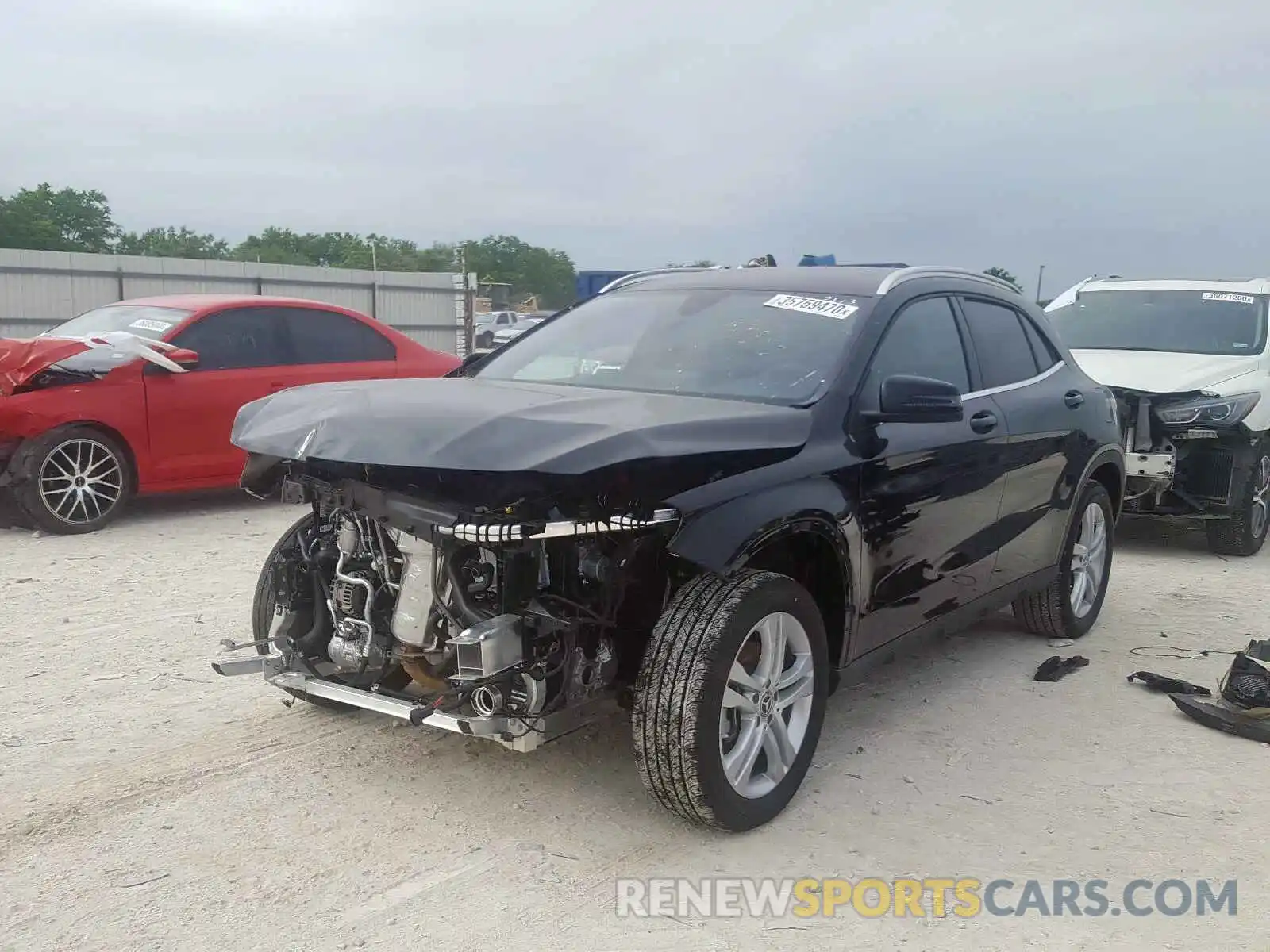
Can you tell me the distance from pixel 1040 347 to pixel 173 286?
1712cm

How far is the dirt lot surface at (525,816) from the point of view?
9.71 ft

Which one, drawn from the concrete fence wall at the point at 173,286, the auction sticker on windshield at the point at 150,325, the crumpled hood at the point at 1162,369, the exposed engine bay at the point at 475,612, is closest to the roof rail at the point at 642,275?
the exposed engine bay at the point at 475,612

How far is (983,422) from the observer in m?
4.57

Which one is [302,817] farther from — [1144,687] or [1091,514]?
[1091,514]

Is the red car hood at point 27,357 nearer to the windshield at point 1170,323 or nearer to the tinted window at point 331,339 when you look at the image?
the tinted window at point 331,339

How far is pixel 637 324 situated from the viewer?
4.56m

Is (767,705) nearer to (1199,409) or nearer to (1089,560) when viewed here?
(1089,560)

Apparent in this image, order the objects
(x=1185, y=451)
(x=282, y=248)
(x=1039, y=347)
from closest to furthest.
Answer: (x=1039, y=347) → (x=1185, y=451) → (x=282, y=248)

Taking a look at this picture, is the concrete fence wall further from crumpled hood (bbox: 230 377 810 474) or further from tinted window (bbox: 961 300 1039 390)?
crumpled hood (bbox: 230 377 810 474)

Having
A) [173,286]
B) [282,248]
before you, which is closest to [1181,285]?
[173,286]

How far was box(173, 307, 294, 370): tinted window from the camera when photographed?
27.3ft

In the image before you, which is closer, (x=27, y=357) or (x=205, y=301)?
(x=27, y=357)

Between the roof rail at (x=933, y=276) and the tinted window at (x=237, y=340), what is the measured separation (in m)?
5.63

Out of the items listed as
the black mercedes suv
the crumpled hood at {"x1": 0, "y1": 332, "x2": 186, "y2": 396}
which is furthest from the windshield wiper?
the crumpled hood at {"x1": 0, "y1": 332, "x2": 186, "y2": 396}
